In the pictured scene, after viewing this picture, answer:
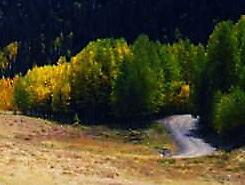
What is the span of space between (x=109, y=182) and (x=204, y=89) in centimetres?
4150

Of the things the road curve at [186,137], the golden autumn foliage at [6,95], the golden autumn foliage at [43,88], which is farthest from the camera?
the golden autumn foliage at [6,95]

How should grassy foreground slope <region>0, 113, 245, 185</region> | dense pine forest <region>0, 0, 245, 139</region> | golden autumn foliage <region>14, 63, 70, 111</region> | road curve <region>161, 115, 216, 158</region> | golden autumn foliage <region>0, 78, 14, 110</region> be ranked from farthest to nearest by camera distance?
1. golden autumn foliage <region>0, 78, 14, 110</region>
2. golden autumn foliage <region>14, 63, 70, 111</region>
3. dense pine forest <region>0, 0, 245, 139</region>
4. road curve <region>161, 115, 216, 158</region>
5. grassy foreground slope <region>0, 113, 245, 185</region>

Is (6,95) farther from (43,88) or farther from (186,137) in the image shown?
(186,137)

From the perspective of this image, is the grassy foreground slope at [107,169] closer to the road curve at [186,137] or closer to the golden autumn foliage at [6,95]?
the road curve at [186,137]

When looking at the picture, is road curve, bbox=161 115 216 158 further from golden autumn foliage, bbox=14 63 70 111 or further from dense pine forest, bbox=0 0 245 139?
golden autumn foliage, bbox=14 63 70 111

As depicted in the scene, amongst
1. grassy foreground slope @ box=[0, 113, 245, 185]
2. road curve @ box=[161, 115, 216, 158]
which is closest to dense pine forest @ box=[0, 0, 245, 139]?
road curve @ box=[161, 115, 216, 158]

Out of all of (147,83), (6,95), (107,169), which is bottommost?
(107,169)

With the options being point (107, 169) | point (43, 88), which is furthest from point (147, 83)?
point (107, 169)

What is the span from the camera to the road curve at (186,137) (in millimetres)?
64500

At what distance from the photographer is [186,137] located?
75.8 m

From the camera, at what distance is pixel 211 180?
1676 inches

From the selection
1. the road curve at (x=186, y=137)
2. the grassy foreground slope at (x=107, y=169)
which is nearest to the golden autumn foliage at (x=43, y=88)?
the road curve at (x=186, y=137)

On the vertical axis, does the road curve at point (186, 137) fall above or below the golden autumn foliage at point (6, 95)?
below

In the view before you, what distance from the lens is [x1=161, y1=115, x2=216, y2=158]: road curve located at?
2539 inches
